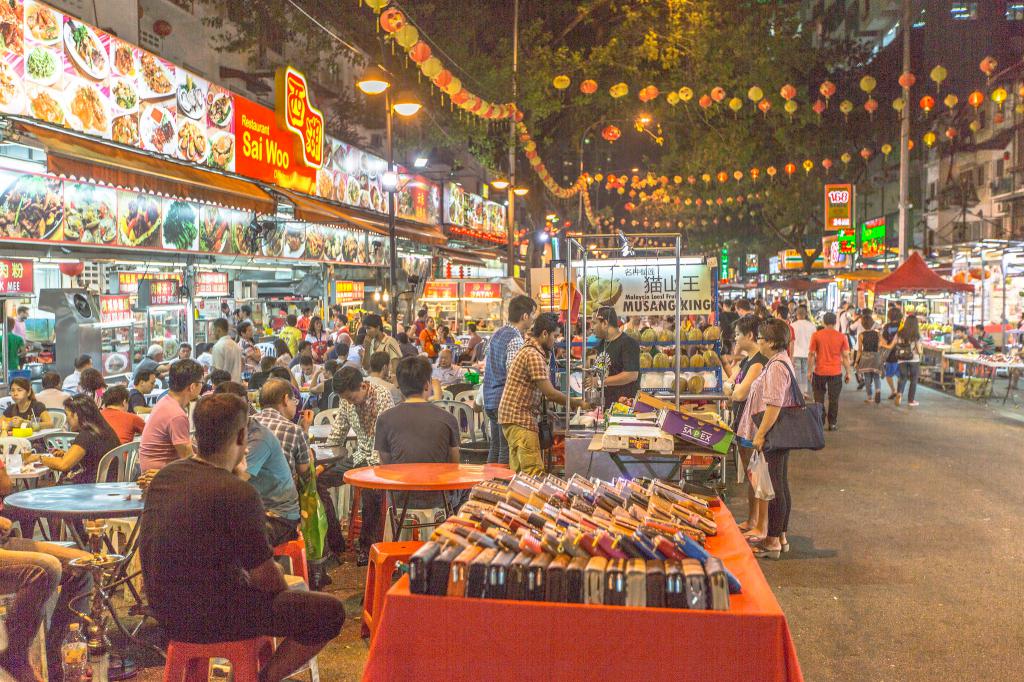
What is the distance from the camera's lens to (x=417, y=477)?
20.8 ft

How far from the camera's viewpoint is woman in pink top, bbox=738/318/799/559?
25.9ft

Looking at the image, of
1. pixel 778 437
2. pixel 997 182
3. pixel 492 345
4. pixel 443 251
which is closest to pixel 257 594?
pixel 778 437

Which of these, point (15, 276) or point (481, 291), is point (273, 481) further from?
point (481, 291)

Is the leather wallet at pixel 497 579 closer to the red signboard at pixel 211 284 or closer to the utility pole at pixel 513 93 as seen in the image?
the red signboard at pixel 211 284

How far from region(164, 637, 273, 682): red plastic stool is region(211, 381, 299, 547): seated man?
179 cm

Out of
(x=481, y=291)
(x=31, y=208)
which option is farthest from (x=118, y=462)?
(x=481, y=291)

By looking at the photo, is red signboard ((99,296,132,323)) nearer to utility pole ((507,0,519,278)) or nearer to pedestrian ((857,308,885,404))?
utility pole ((507,0,519,278))

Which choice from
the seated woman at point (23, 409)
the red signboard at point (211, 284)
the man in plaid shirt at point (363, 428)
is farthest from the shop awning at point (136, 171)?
the man in plaid shirt at point (363, 428)

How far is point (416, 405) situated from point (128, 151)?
6494mm

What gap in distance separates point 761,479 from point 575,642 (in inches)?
181

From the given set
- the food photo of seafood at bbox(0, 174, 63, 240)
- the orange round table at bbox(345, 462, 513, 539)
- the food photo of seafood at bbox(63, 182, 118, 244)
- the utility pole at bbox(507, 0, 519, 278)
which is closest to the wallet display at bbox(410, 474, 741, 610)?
the orange round table at bbox(345, 462, 513, 539)

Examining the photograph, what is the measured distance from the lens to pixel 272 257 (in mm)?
17547

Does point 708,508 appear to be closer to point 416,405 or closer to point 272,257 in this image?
point 416,405

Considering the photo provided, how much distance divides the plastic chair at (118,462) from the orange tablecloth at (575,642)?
443cm
